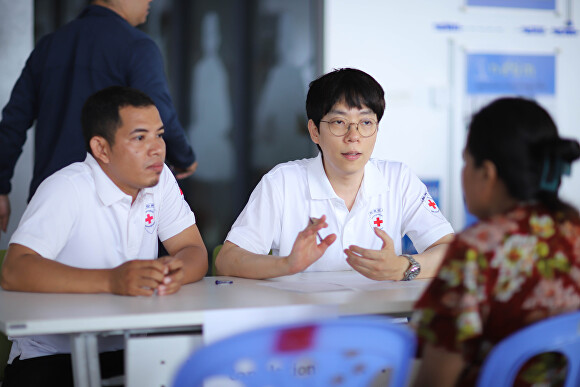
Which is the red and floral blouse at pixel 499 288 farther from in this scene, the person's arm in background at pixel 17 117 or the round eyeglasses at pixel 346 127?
the person's arm in background at pixel 17 117

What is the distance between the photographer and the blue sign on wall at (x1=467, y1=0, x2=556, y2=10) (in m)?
4.12

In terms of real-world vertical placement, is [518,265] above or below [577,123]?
below

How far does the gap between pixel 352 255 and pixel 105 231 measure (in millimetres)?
718

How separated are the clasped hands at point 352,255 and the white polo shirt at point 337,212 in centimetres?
34

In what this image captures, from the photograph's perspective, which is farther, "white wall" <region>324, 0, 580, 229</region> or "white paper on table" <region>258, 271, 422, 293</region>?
"white wall" <region>324, 0, 580, 229</region>

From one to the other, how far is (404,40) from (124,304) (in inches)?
118

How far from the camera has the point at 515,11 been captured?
13.6ft

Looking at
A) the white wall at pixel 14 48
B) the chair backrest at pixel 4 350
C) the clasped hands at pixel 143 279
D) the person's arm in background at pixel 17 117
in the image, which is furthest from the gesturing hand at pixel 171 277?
the white wall at pixel 14 48

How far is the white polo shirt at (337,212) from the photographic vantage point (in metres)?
2.28

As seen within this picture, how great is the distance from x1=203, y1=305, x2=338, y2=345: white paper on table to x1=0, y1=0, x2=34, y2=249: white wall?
262cm

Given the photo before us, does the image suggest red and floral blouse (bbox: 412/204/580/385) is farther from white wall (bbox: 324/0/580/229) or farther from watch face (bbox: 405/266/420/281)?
white wall (bbox: 324/0/580/229)

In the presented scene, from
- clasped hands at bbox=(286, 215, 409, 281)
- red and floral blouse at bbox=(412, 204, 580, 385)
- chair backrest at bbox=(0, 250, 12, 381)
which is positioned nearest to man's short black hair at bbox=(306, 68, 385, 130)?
clasped hands at bbox=(286, 215, 409, 281)

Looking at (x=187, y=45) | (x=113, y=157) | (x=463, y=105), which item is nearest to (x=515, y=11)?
(x=463, y=105)

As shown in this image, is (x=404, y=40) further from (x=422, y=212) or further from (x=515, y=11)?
(x=422, y=212)
